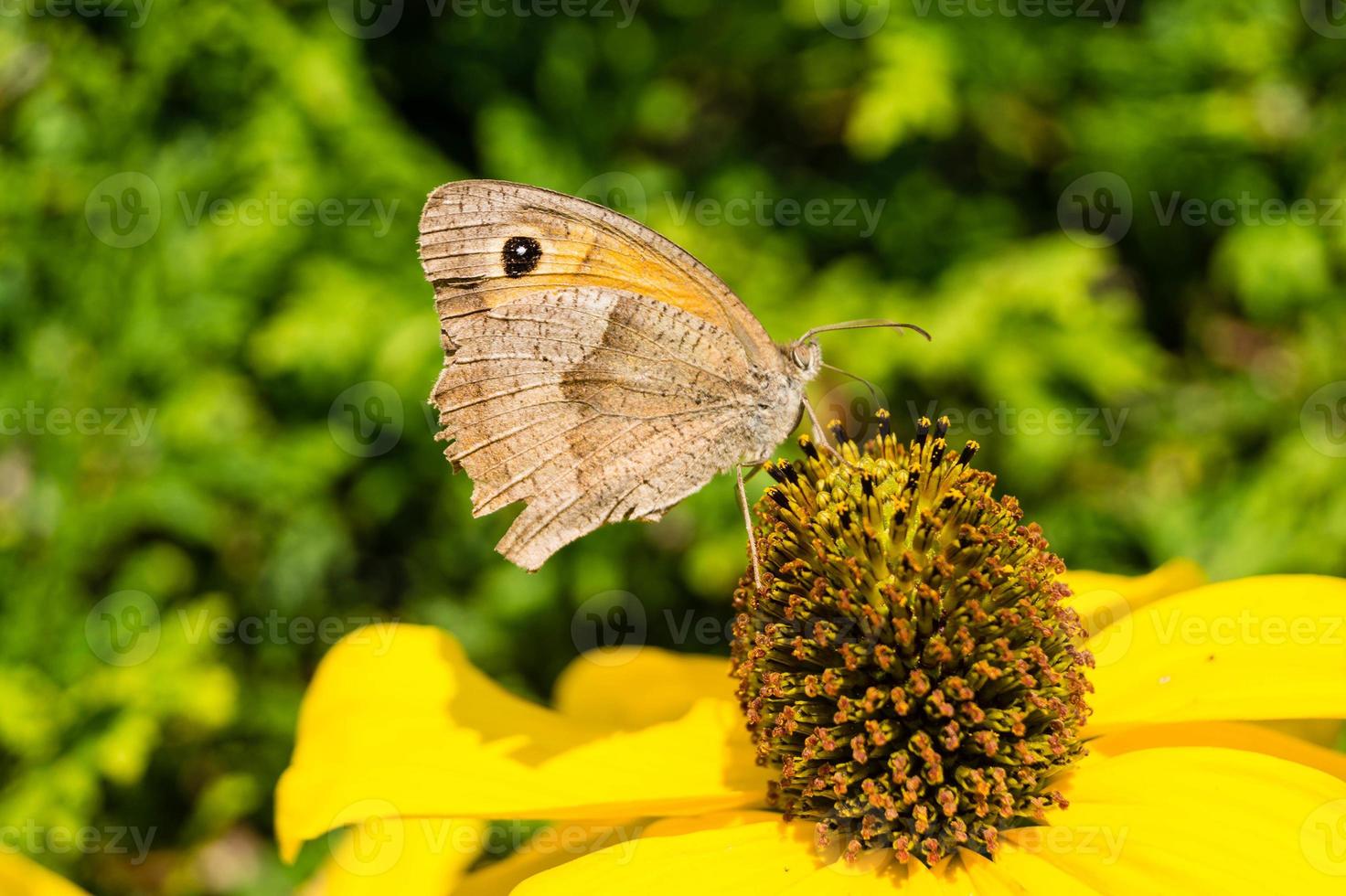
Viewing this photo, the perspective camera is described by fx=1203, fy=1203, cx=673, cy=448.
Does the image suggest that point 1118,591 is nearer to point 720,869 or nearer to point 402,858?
point 720,869

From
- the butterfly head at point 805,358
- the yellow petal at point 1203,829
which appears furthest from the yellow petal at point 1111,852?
the butterfly head at point 805,358

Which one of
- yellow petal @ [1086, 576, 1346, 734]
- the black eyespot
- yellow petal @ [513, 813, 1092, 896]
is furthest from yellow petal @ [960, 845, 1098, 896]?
the black eyespot

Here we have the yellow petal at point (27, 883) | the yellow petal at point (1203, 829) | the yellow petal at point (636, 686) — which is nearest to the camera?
the yellow petal at point (1203, 829)

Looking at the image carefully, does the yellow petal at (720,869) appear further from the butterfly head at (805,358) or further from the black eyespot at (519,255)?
the black eyespot at (519,255)

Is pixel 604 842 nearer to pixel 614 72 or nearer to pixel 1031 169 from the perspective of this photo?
pixel 614 72

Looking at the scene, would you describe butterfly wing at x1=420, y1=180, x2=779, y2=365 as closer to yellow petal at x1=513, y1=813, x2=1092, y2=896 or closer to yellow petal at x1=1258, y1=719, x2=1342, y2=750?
yellow petal at x1=513, y1=813, x2=1092, y2=896

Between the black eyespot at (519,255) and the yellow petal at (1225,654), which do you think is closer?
the yellow petal at (1225,654)
